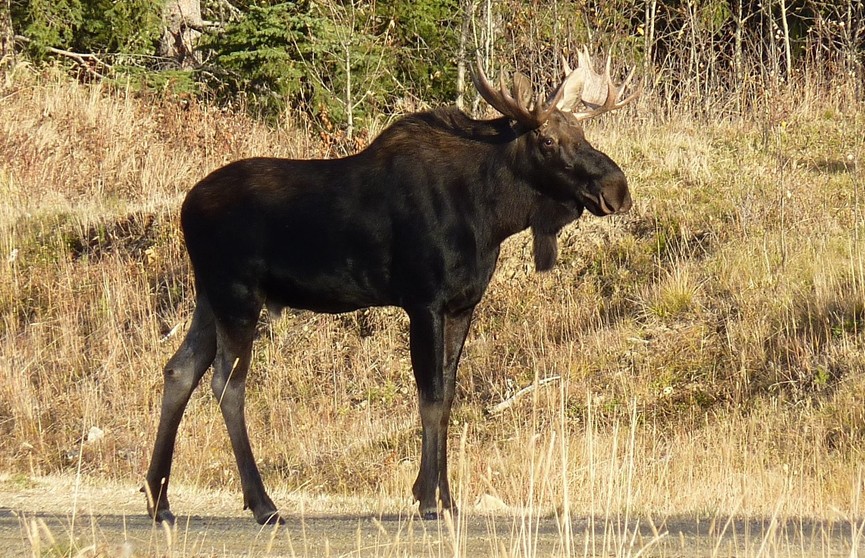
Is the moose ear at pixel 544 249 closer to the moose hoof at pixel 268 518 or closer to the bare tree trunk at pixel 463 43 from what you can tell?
the moose hoof at pixel 268 518

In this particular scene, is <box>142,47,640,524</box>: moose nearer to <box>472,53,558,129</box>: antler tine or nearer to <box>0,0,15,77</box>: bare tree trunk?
<box>472,53,558,129</box>: antler tine

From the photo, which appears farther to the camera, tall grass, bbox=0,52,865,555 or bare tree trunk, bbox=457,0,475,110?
bare tree trunk, bbox=457,0,475,110

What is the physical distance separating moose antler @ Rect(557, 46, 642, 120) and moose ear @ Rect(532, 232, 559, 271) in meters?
0.74

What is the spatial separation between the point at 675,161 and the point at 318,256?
7438 mm

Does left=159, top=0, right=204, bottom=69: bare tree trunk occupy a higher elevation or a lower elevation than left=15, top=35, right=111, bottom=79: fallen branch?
higher

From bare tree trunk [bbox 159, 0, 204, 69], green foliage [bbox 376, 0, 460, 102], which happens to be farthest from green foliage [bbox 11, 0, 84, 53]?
green foliage [bbox 376, 0, 460, 102]

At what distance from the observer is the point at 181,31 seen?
22500 mm

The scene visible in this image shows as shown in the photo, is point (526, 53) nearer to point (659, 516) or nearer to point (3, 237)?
point (3, 237)

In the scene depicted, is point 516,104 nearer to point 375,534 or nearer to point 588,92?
point 588,92

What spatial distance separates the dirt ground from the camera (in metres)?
5.12

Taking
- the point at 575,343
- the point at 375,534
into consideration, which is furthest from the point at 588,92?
the point at 575,343

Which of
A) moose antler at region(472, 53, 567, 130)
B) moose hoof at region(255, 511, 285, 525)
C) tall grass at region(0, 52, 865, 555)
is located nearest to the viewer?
moose hoof at region(255, 511, 285, 525)

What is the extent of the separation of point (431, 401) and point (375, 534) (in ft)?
3.34

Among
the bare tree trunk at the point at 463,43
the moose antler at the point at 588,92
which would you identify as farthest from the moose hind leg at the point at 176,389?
the bare tree trunk at the point at 463,43
